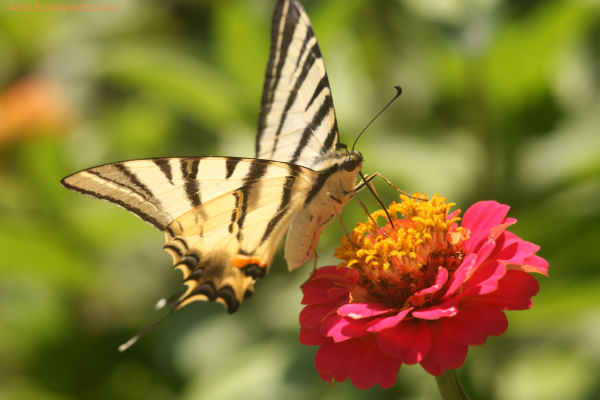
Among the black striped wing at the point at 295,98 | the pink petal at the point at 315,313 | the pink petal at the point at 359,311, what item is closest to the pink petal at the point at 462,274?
the pink petal at the point at 359,311

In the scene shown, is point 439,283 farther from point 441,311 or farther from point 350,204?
point 350,204

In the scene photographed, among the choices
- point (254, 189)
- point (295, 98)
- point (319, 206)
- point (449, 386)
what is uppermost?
point (295, 98)

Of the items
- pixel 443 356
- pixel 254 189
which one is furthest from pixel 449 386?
pixel 254 189

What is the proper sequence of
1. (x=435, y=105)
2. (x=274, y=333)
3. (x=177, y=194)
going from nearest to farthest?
(x=177, y=194) → (x=274, y=333) → (x=435, y=105)

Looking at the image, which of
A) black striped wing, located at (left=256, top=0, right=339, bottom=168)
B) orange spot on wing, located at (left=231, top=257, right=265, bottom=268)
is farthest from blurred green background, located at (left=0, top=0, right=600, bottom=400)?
orange spot on wing, located at (left=231, top=257, right=265, bottom=268)

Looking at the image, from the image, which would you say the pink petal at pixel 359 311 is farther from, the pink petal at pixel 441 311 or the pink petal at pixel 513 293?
the pink petal at pixel 513 293

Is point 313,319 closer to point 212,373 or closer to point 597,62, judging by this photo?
point 212,373

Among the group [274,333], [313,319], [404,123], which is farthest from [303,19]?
[274,333]
